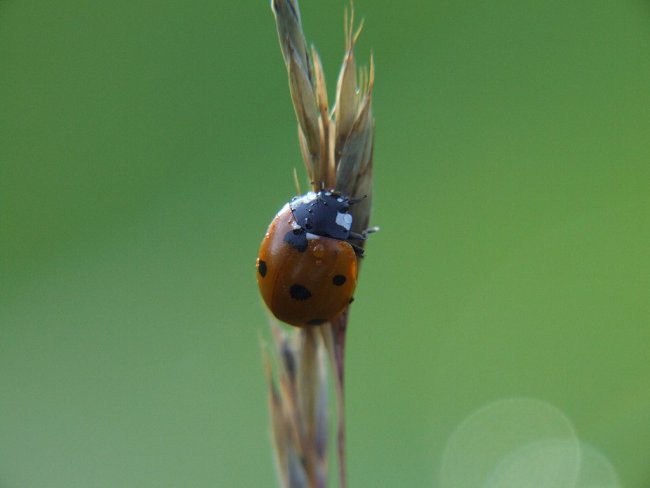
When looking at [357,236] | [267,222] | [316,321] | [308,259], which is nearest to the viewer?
[316,321]

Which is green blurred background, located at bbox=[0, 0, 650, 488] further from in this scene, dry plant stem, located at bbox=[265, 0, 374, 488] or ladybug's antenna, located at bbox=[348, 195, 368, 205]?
ladybug's antenna, located at bbox=[348, 195, 368, 205]

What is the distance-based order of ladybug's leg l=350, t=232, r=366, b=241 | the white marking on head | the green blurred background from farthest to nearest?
the green blurred background → the white marking on head → ladybug's leg l=350, t=232, r=366, b=241

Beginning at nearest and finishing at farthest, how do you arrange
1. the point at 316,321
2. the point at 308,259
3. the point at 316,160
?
the point at 316,160, the point at 316,321, the point at 308,259

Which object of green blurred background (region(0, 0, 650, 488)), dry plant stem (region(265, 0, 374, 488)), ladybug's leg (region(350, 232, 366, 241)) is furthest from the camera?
green blurred background (region(0, 0, 650, 488))

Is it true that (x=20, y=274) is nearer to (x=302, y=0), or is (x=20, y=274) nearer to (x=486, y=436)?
(x=302, y=0)

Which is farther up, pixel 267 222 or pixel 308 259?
pixel 267 222

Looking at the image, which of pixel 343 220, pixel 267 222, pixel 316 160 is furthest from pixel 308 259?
pixel 267 222

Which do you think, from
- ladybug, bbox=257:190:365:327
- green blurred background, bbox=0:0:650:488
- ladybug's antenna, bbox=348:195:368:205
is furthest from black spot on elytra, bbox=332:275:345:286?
green blurred background, bbox=0:0:650:488

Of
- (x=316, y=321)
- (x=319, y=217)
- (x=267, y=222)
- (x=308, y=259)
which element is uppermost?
(x=267, y=222)

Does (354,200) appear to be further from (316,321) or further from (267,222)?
(267,222)
